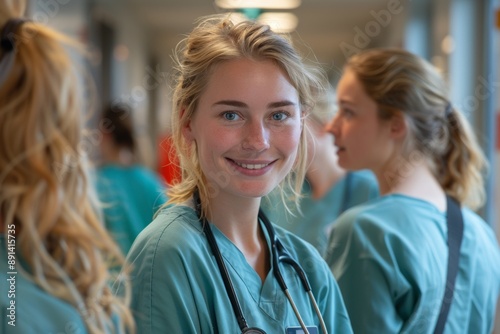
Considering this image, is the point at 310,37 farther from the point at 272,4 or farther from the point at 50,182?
the point at 50,182

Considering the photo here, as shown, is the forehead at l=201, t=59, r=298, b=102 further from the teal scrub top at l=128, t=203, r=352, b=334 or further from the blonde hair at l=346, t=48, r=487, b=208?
the blonde hair at l=346, t=48, r=487, b=208

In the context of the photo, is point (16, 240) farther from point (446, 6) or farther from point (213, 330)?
point (446, 6)

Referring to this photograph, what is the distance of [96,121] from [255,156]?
14.5ft

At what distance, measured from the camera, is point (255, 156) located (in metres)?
1.40

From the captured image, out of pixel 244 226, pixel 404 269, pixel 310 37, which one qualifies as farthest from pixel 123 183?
pixel 310 37

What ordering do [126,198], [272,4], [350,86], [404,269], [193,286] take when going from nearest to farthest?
[193,286] < [404,269] < [350,86] < [126,198] < [272,4]

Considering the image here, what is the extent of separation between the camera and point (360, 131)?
2.06 meters

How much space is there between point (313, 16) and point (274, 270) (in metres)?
6.30

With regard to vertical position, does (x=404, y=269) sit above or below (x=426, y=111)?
below

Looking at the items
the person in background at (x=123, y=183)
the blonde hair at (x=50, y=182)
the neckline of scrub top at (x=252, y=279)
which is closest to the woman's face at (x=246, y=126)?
the neckline of scrub top at (x=252, y=279)

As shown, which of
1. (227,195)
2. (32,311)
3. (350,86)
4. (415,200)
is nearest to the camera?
(32,311)

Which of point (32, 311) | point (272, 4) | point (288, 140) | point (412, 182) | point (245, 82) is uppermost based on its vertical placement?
point (272, 4)

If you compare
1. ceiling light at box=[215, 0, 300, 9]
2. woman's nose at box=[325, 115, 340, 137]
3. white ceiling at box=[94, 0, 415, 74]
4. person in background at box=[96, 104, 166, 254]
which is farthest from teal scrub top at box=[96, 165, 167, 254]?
ceiling light at box=[215, 0, 300, 9]

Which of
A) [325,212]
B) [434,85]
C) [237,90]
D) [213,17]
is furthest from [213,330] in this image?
[325,212]
